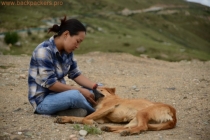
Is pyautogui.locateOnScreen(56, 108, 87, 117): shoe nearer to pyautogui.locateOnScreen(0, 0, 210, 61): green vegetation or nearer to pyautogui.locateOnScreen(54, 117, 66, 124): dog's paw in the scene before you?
pyautogui.locateOnScreen(54, 117, 66, 124): dog's paw

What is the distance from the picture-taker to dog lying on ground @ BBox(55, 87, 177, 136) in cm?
503

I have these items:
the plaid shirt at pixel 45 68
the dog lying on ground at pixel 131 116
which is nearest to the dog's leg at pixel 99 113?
the dog lying on ground at pixel 131 116

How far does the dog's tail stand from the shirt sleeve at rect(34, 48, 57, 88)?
65.5 inches

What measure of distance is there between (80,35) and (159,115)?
1.74m

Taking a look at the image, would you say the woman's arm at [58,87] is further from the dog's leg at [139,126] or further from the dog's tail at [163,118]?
the dog's tail at [163,118]

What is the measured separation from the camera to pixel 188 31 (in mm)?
60375

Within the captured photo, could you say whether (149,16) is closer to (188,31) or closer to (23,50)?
(188,31)

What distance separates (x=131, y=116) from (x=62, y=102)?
1.13m

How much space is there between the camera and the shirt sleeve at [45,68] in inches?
205

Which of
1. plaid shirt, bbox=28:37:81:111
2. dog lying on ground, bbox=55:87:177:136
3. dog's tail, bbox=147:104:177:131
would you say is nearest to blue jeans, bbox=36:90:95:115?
plaid shirt, bbox=28:37:81:111

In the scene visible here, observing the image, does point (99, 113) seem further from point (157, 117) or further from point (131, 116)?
point (157, 117)

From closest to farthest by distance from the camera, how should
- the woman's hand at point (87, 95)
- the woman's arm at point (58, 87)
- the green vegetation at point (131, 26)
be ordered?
the woman's arm at point (58, 87) → the woman's hand at point (87, 95) → the green vegetation at point (131, 26)
